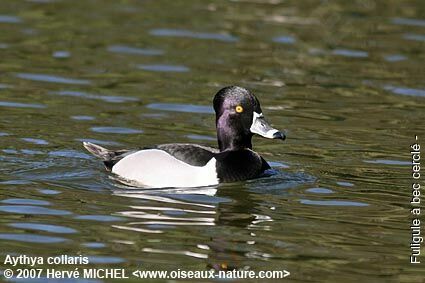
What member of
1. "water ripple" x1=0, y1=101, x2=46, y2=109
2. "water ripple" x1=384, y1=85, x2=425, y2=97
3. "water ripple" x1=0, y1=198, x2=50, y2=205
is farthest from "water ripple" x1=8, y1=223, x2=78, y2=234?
"water ripple" x1=384, y1=85, x2=425, y2=97

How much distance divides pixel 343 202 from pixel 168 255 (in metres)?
2.59

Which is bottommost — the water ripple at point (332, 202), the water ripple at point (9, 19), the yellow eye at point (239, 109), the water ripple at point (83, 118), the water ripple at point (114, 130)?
the water ripple at point (332, 202)

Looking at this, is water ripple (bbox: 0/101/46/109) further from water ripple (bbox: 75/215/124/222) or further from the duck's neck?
water ripple (bbox: 75/215/124/222)

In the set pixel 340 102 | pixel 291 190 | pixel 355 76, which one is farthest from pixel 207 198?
pixel 355 76

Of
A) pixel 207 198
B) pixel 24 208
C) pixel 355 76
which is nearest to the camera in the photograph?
pixel 24 208

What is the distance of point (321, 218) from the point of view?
10445 millimetres

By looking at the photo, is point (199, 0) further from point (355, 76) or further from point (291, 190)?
point (291, 190)

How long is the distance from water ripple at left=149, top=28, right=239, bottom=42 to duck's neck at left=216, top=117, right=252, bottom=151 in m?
7.01

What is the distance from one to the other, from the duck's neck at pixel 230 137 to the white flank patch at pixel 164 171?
469 mm

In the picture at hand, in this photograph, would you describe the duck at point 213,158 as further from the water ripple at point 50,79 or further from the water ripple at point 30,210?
the water ripple at point 50,79

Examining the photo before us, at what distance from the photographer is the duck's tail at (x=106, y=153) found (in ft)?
39.2

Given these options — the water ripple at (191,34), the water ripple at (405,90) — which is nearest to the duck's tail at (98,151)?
the water ripple at (405,90)

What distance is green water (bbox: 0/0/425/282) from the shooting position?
9.41 m

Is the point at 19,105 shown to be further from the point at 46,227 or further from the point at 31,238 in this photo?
the point at 31,238
